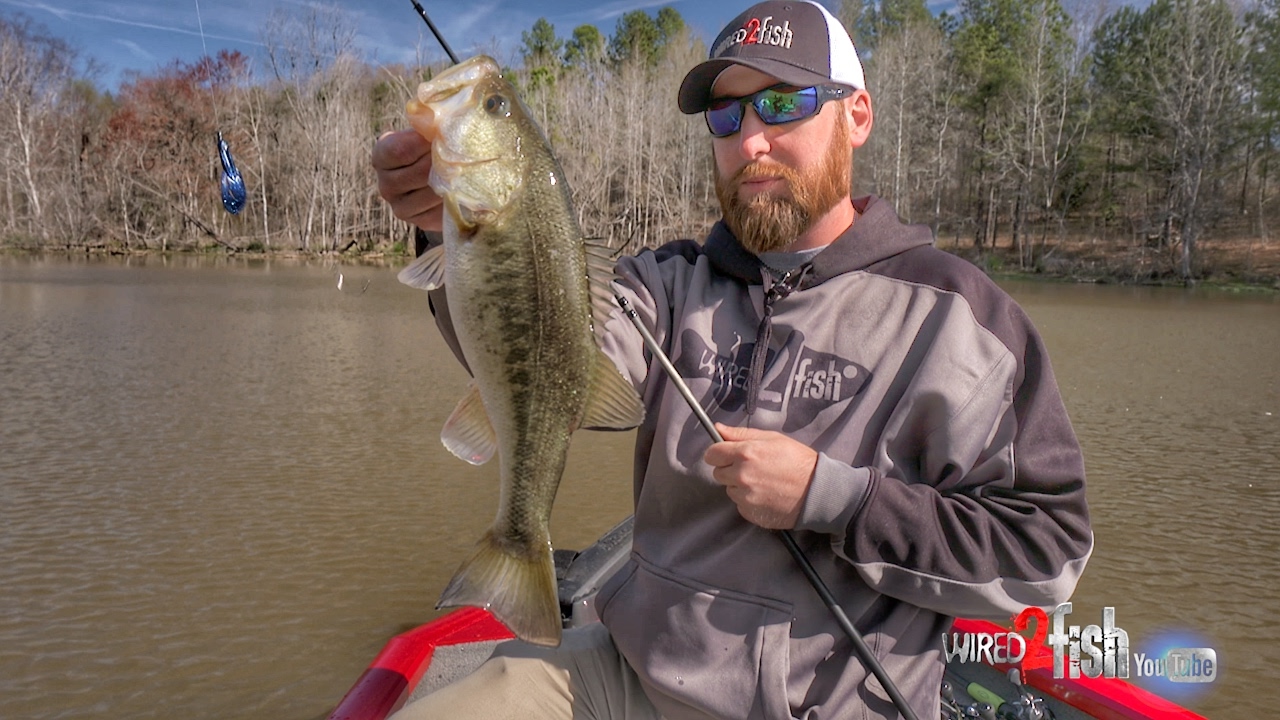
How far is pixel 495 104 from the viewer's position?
1773mm

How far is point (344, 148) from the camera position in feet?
117

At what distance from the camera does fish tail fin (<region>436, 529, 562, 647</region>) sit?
74.9 inches

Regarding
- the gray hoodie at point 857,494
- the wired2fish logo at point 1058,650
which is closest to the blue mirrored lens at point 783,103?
the gray hoodie at point 857,494

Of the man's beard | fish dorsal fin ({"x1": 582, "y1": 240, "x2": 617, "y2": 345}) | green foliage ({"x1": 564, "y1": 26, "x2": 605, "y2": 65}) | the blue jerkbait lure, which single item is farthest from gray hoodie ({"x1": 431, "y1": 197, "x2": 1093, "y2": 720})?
green foliage ({"x1": 564, "y1": 26, "x2": 605, "y2": 65})

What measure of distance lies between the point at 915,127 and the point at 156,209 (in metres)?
34.9

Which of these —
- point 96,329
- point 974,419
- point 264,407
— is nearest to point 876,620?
point 974,419

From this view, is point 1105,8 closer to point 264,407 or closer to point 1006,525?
point 264,407

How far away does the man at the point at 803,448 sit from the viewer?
2.04 m

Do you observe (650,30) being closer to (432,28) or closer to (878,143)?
(878,143)

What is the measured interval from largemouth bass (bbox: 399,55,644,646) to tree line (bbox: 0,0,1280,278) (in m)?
31.7

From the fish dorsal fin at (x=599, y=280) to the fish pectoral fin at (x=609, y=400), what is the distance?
68 mm

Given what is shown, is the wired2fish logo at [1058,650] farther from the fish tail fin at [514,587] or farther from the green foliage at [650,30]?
the green foliage at [650,30]

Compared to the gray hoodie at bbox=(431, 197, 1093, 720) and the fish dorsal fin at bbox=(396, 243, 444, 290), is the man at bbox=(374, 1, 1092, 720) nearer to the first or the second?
the gray hoodie at bbox=(431, 197, 1093, 720)

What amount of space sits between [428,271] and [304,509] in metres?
6.15
